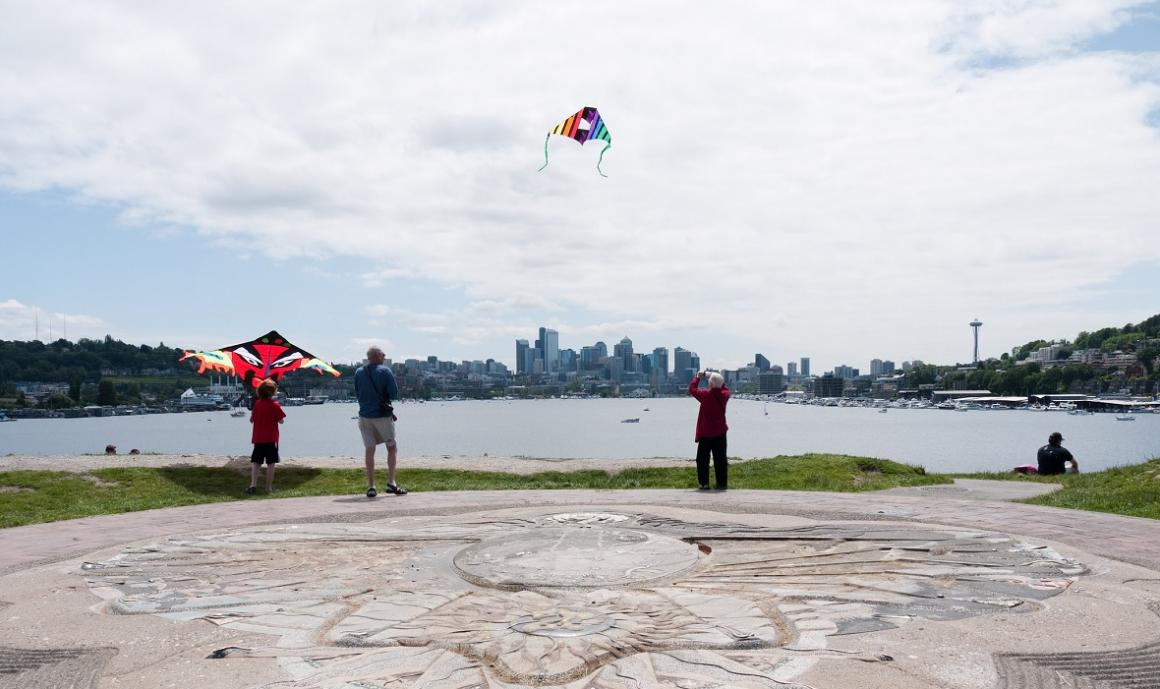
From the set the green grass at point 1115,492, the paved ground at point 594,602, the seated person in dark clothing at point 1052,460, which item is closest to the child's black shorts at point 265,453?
the paved ground at point 594,602

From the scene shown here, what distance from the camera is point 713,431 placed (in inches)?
490

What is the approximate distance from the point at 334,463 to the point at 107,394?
143 meters

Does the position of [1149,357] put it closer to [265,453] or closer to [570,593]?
[265,453]

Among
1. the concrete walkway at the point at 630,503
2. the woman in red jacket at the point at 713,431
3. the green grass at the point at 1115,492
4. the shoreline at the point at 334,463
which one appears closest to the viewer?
the concrete walkway at the point at 630,503

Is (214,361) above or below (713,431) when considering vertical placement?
above

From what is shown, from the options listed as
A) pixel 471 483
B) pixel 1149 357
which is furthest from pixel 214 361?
pixel 1149 357

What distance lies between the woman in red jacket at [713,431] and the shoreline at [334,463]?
3925 mm

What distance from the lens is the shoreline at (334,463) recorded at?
51.1 feet

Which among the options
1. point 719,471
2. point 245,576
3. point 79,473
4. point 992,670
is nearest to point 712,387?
point 719,471

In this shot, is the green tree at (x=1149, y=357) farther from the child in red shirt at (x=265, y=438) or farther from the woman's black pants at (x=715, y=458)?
the child in red shirt at (x=265, y=438)

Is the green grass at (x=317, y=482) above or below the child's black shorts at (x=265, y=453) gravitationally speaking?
below

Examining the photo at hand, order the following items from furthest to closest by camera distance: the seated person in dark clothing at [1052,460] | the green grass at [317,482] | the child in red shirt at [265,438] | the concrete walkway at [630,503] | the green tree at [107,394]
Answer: the green tree at [107,394] → the seated person in dark clothing at [1052,460] → the child in red shirt at [265,438] → the green grass at [317,482] → the concrete walkway at [630,503]

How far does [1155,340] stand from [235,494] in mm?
214979

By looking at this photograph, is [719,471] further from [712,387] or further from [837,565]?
[837,565]
